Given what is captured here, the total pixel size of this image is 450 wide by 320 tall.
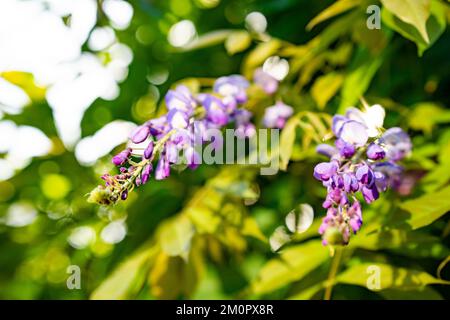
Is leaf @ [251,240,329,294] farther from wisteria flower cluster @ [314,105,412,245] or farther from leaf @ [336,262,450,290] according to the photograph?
wisteria flower cluster @ [314,105,412,245]

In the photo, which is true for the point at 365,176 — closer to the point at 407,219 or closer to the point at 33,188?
the point at 407,219

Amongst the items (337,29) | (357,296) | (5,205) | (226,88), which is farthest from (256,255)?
(5,205)

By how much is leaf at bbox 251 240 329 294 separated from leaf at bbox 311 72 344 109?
13.8 inches

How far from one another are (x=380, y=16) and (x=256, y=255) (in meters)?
0.74

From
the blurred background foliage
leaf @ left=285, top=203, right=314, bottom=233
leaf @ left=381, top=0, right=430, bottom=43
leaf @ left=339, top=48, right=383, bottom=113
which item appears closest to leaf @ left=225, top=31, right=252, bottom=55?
the blurred background foliage

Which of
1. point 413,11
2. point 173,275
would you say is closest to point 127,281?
point 173,275

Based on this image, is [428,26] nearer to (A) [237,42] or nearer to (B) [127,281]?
(A) [237,42]

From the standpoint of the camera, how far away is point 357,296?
1.29m

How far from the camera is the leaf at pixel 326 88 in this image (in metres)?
1.37

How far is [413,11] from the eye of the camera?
96 cm

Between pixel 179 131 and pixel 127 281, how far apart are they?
1.42ft

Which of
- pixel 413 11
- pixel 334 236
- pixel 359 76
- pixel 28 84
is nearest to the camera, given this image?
pixel 334 236

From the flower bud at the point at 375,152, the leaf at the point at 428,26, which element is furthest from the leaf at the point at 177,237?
the leaf at the point at 428,26

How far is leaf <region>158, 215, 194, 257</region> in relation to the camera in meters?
1.21
